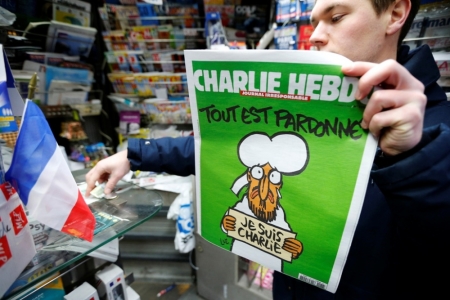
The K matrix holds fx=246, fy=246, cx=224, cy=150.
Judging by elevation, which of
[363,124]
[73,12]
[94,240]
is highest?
[73,12]

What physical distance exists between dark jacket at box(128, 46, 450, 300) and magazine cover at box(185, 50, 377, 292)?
5 centimetres

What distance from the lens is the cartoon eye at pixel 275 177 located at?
1.44ft

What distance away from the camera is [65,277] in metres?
0.77

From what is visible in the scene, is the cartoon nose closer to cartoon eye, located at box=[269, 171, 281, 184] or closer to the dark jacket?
cartoon eye, located at box=[269, 171, 281, 184]

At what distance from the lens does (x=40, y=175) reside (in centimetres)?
38

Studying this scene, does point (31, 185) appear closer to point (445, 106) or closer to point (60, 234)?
point (60, 234)

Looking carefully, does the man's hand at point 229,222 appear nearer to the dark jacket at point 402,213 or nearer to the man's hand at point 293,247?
the man's hand at point 293,247

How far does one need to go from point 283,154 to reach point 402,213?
0.61 feet

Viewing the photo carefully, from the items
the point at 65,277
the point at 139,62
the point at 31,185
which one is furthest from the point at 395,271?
the point at 139,62

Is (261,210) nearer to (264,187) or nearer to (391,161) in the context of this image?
(264,187)

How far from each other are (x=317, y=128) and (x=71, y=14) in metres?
1.36

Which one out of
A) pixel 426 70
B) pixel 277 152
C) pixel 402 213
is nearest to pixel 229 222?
pixel 277 152

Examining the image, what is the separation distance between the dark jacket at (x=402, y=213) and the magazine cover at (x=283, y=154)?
5cm

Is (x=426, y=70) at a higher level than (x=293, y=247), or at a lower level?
higher
